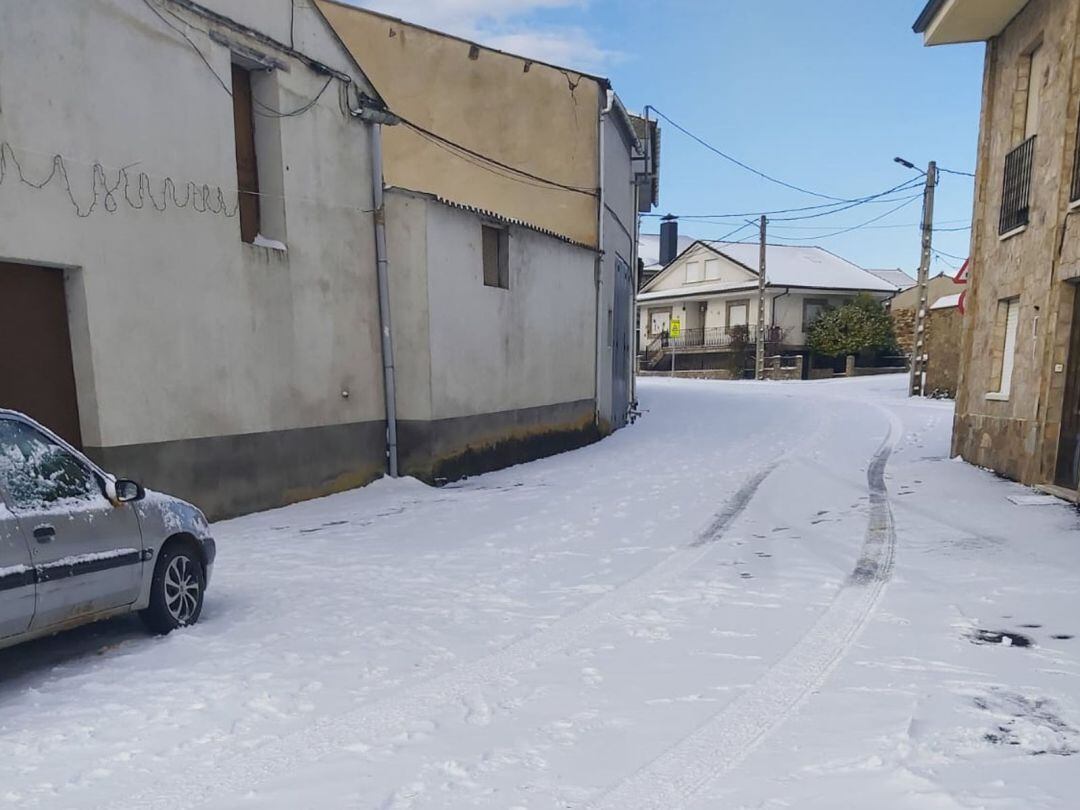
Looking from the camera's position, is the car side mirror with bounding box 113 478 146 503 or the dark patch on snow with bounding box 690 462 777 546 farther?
the dark patch on snow with bounding box 690 462 777 546

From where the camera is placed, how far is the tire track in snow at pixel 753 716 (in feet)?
8.98

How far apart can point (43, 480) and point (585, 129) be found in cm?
1328

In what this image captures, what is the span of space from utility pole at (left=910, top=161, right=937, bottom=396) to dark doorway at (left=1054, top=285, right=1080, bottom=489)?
15.3 m

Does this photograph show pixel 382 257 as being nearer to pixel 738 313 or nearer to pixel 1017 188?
pixel 1017 188

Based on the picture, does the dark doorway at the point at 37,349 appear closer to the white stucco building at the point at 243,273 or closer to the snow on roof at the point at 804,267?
the white stucco building at the point at 243,273

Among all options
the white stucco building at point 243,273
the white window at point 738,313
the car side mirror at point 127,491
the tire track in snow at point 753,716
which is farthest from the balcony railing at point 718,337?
the car side mirror at point 127,491

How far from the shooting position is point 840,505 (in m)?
8.23

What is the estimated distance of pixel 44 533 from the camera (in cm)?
368

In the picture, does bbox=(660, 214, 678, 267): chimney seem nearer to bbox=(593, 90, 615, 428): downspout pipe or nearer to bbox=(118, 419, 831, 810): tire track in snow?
bbox=(593, 90, 615, 428): downspout pipe

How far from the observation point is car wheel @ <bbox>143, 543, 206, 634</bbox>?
4.40 m

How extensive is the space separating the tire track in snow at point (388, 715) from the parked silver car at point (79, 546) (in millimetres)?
1447

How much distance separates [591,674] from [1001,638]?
2.50 metres

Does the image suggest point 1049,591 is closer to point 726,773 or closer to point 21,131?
point 726,773

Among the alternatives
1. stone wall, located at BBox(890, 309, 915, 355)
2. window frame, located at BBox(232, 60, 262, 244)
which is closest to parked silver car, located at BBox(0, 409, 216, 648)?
window frame, located at BBox(232, 60, 262, 244)
